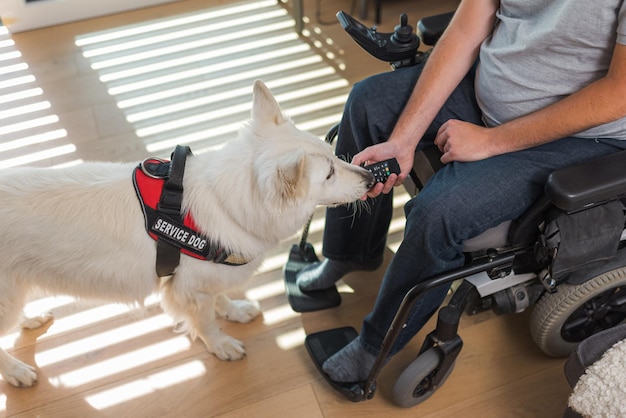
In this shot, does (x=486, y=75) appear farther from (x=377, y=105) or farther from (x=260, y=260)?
(x=260, y=260)

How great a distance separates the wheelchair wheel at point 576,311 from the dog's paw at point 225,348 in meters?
0.83

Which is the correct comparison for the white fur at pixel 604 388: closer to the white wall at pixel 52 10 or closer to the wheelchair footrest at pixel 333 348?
the wheelchair footrest at pixel 333 348

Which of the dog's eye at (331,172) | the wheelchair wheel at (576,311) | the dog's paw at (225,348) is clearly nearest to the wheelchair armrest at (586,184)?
the wheelchair wheel at (576,311)

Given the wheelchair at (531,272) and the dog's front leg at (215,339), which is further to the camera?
the dog's front leg at (215,339)

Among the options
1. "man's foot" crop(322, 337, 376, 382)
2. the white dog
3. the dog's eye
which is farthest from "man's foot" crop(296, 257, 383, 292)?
the dog's eye

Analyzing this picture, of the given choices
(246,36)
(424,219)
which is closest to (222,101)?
(246,36)

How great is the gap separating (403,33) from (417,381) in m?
0.92

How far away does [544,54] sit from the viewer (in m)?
1.19

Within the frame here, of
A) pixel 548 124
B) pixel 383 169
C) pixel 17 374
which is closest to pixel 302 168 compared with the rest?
pixel 383 169

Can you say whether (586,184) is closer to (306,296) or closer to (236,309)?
(306,296)

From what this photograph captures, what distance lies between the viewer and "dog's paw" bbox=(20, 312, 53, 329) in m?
1.66

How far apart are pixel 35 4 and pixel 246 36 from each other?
3.65 ft

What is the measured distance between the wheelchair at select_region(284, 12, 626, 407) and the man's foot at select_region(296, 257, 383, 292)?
0.12ft

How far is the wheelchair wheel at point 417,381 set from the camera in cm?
133
